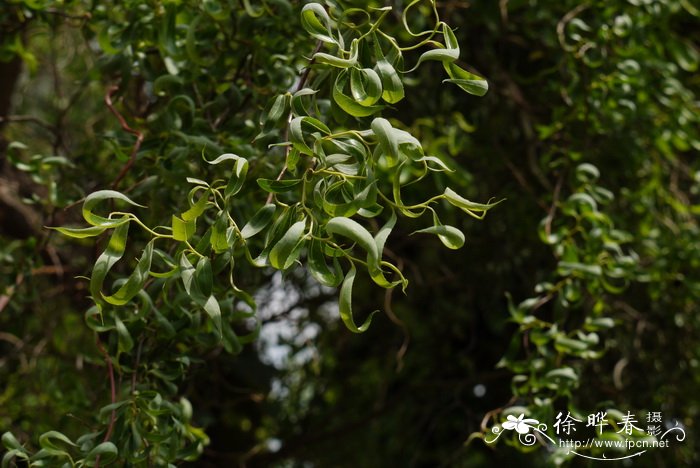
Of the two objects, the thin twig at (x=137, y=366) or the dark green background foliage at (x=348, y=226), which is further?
the thin twig at (x=137, y=366)

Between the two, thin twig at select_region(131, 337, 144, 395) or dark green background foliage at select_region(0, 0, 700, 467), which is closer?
dark green background foliage at select_region(0, 0, 700, 467)

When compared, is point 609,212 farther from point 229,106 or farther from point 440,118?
point 229,106

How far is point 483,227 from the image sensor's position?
1726 mm

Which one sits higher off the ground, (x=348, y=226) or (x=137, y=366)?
(x=348, y=226)

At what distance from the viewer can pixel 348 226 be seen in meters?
0.59

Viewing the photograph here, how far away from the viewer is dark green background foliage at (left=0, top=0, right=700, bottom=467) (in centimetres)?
68

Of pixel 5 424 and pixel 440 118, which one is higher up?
pixel 440 118

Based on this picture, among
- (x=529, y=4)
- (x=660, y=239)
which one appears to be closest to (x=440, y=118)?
(x=529, y=4)

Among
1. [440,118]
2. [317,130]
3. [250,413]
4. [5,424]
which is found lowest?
[250,413]

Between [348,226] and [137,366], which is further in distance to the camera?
[137,366]

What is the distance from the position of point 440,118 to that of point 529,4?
0.30 m

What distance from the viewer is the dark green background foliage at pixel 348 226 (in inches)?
26.7

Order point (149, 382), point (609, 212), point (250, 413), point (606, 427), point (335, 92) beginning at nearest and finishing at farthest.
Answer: point (335, 92) → point (149, 382) → point (606, 427) → point (609, 212) → point (250, 413)

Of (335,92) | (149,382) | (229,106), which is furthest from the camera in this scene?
(229,106)
